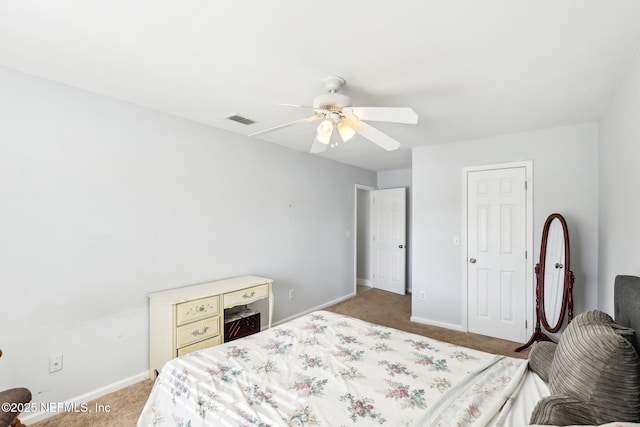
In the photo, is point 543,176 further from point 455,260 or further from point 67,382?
point 67,382

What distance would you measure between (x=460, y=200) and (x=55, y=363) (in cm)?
414

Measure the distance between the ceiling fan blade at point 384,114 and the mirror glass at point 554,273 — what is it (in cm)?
240

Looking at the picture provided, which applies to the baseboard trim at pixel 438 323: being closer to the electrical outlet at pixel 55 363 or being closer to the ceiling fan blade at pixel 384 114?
the ceiling fan blade at pixel 384 114

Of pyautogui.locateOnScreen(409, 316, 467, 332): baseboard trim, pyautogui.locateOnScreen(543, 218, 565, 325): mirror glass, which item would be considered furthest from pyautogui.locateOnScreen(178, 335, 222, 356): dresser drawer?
pyautogui.locateOnScreen(543, 218, 565, 325): mirror glass

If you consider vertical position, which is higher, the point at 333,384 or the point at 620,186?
the point at 620,186

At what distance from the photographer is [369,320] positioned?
13.2 feet

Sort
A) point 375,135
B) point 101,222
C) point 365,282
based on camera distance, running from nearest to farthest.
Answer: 1. point 375,135
2. point 101,222
3. point 365,282

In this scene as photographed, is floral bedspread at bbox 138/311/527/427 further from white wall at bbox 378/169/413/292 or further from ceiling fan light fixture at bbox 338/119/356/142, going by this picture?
white wall at bbox 378/169/413/292

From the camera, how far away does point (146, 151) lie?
257cm

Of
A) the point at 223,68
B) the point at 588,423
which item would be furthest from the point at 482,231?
the point at 223,68

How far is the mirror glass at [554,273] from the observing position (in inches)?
120

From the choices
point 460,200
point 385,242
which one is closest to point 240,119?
point 460,200

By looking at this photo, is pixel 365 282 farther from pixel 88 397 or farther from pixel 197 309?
pixel 88 397

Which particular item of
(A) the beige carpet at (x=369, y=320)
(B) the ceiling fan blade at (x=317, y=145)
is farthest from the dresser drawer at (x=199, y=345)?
(B) the ceiling fan blade at (x=317, y=145)
